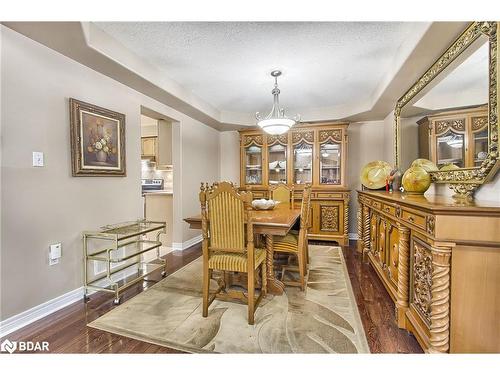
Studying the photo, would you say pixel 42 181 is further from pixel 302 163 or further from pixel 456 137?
pixel 302 163

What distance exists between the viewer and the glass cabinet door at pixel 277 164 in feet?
14.6

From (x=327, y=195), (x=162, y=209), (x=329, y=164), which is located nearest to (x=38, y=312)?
(x=162, y=209)

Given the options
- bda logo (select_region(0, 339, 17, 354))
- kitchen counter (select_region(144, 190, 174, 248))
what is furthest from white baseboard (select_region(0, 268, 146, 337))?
kitchen counter (select_region(144, 190, 174, 248))

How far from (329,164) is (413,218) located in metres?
2.75

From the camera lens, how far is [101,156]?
2398mm

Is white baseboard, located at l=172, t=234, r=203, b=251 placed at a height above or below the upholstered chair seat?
below

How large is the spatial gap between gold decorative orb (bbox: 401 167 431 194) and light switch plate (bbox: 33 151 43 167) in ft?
10.5

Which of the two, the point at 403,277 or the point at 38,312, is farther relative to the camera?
the point at 38,312

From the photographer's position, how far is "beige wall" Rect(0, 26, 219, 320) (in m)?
1.71

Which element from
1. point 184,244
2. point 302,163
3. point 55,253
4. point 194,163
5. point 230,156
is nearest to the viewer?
point 55,253

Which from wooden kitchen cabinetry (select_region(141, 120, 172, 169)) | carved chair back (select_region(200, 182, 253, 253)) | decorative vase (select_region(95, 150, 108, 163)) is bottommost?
carved chair back (select_region(200, 182, 253, 253))

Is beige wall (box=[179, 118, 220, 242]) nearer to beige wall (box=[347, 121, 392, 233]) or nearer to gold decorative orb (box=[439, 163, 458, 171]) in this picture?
beige wall (box=[347, 121, 392, 233])
